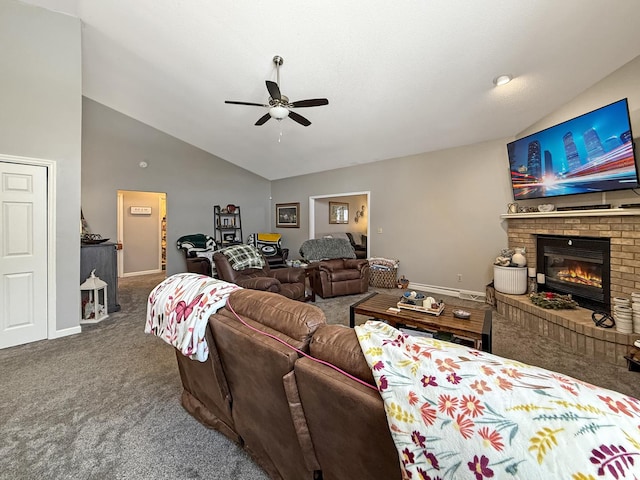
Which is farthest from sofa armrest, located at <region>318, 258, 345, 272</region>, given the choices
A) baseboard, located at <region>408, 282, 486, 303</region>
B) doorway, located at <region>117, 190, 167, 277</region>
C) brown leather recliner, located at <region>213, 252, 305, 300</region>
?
doorway, located at <region>117, 190, 167, 277</region>

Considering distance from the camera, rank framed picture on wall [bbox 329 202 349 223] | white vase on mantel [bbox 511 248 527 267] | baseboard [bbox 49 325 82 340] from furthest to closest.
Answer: framed picture on wall [bbox 329 202 349 223]
white vase on mantel [bbox 511 248 527 267]
baseboard [bbox 49 325 82 340]

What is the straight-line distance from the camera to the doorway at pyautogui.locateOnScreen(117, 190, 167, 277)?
654cm

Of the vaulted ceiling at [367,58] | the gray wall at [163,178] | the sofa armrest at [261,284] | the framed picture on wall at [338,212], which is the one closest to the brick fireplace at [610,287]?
the vaulted ceiling at [367,58]

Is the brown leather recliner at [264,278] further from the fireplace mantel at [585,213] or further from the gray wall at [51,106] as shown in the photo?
the fireplace mantel at [585,213]

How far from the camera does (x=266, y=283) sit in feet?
10.5

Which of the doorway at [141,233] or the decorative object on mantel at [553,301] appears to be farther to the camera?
the doorway at [141,233]

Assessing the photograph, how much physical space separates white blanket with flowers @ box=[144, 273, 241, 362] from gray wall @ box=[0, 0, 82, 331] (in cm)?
227

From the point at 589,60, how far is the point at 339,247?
151 inches

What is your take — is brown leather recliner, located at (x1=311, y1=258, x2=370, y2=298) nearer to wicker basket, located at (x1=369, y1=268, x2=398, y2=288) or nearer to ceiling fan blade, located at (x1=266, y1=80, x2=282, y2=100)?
wicker basket, located at (x1=369, y1=268, x2=398, y2=288)

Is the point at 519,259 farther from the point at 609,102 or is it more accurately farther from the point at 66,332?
the point at 66,332

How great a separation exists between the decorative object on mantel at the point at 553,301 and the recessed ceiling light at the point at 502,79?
98.0 inches

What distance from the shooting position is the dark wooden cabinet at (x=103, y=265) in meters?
3.67

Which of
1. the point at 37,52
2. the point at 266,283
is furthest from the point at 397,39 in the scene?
the point at 37,52

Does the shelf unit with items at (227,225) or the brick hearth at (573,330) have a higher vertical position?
the shelf unit with items at (227,225)
